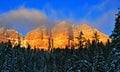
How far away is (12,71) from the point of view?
252ft

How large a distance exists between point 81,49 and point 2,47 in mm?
33146

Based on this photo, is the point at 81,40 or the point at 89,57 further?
the point at 81,40

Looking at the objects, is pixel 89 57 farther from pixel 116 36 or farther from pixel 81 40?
pixel 116 36

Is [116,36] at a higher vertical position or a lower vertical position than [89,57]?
higher

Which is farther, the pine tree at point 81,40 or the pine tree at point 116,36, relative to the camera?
the pine tree at point 81,40

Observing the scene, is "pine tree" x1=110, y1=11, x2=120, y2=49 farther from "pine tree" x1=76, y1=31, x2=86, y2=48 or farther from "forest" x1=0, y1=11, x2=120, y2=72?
"pine tree" x1=76, y1=31, x2=86, y2=48

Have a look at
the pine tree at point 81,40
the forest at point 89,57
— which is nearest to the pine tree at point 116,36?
the forest at point 89,57

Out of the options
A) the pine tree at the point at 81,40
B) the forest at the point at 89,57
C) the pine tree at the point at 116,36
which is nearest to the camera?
the pine tree at the point at 116,36

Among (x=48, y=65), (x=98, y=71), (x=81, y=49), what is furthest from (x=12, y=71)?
(x=48, y=65)

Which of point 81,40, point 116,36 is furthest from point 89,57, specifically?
point 116,36

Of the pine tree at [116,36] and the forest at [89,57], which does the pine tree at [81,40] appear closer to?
the forest at [89,57]

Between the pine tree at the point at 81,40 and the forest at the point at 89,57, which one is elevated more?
the pine tree at the point at 81,40

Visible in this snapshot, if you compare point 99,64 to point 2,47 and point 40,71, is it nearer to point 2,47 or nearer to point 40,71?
point 2,47

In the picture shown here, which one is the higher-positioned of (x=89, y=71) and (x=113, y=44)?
(x=113, y=44)
